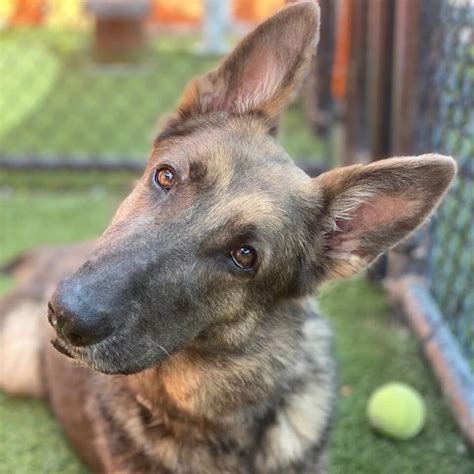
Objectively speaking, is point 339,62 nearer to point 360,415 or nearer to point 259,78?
point 360,415

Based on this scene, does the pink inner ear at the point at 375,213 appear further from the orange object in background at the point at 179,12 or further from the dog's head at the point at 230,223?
the orange object in background at the point at 179,12

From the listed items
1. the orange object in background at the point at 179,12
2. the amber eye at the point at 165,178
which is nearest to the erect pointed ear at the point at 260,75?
the amber eye at the point at 165,178

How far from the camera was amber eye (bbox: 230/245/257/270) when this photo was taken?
2.06m

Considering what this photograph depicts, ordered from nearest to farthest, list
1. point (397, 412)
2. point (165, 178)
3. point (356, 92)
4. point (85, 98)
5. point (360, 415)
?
point (165, 178) < point (397, 412) < point (360, 415) < point (356, 92) < point (85, 98)

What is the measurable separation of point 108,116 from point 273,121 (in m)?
4.55

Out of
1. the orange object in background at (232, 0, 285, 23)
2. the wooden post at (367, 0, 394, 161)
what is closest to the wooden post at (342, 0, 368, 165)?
the wooden post at (367, 0, 394, 161)

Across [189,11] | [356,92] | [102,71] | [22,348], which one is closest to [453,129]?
[356,92]

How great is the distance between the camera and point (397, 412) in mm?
2971

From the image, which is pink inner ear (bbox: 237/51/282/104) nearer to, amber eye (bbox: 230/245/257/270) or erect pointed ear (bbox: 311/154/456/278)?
erect pointed ear (bbox: 311/154/456/278)

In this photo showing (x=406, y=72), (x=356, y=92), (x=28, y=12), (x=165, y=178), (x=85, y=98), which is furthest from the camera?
(x=28, y=12)

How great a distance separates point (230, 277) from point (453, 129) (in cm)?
190

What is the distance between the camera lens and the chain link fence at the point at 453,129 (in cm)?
328

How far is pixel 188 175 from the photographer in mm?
2107

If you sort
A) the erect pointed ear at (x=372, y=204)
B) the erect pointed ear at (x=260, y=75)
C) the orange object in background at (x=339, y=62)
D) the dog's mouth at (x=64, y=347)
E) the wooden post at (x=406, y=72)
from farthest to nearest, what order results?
the orange object in background at (x=339, y=62)
the wooden post at (x=406, y=72)
the erect pointed ear at (x=260, y=75)
the erect pointed ear at (x=372, y=204)
the dog's mouth at (x=64, y=347)
